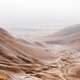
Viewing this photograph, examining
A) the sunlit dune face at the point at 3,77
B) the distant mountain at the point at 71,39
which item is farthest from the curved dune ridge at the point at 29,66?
the distant mountain at the point at 71,39

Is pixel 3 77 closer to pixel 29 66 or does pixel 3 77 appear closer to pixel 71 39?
pixel 29 66

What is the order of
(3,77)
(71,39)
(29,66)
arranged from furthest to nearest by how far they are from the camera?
1. (71,39)
2. (29,66)
3. (3,77)

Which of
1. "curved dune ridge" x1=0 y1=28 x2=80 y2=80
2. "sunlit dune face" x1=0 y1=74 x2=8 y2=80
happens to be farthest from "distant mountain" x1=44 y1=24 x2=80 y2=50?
"sunlit dune face" x1=0 y1=74 x2=8 y2=80

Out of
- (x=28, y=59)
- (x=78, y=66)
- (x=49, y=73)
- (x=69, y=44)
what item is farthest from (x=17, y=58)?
(x=69, y=44)

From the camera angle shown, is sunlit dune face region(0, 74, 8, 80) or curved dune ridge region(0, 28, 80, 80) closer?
sunlit dune face region(0, 74, 8, 80)

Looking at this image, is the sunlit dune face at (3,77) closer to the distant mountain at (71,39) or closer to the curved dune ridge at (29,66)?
the curved dune ridge at (29,66)

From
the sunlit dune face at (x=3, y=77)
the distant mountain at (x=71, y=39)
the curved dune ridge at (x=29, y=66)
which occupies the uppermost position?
the distant mountain at (x=71, y=39)

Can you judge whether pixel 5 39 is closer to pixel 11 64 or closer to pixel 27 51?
pixel 27 51

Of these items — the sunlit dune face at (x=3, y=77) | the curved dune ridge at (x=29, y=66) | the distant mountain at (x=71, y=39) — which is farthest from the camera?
the distant mountain at (x=71, y=39)

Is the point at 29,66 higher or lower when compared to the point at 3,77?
higher

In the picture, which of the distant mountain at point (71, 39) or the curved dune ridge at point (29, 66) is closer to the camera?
the curved dune ridge at point (29, 66)

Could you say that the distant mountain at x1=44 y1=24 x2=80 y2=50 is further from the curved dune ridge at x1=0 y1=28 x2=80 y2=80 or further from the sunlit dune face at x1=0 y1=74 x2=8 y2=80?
the sunlit dune face at x1=0 y1=74 x2=8 y2=80

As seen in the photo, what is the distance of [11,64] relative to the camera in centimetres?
550

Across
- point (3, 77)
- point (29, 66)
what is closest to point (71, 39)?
point (29, 66)
